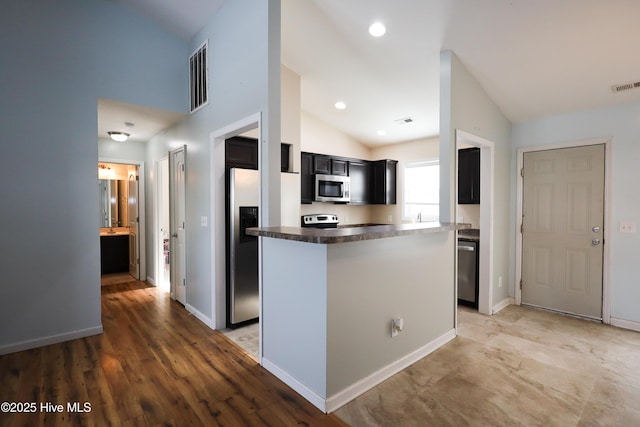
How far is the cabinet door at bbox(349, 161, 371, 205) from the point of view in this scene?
5512 millimetres

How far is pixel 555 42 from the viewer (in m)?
2.75

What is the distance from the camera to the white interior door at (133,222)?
216 inches

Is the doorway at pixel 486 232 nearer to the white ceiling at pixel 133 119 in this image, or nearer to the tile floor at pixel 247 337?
the tile floor at pixel 247 337

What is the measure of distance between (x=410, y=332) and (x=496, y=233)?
2.12 metres

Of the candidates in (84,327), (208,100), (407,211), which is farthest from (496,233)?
(84,327)

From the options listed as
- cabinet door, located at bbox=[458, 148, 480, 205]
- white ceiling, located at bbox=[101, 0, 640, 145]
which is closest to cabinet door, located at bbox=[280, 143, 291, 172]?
white ceiling, located at bbox=[101, 0, 640, 145]

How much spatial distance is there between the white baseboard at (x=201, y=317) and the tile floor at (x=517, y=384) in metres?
1.94

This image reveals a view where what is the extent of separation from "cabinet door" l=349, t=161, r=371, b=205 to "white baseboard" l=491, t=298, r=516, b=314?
2647mm

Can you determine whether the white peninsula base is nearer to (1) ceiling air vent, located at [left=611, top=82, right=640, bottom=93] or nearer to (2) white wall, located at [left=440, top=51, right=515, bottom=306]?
(2) white wall, located at [left=440, top=51, right=515, bottom=306]

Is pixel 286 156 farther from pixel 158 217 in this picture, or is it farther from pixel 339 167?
pixel 158 217

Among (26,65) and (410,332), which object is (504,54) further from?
(26,65)

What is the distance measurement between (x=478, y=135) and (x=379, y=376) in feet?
9.17

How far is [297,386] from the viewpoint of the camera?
2.21 m

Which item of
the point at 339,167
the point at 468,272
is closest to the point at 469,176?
the point at 468,272
